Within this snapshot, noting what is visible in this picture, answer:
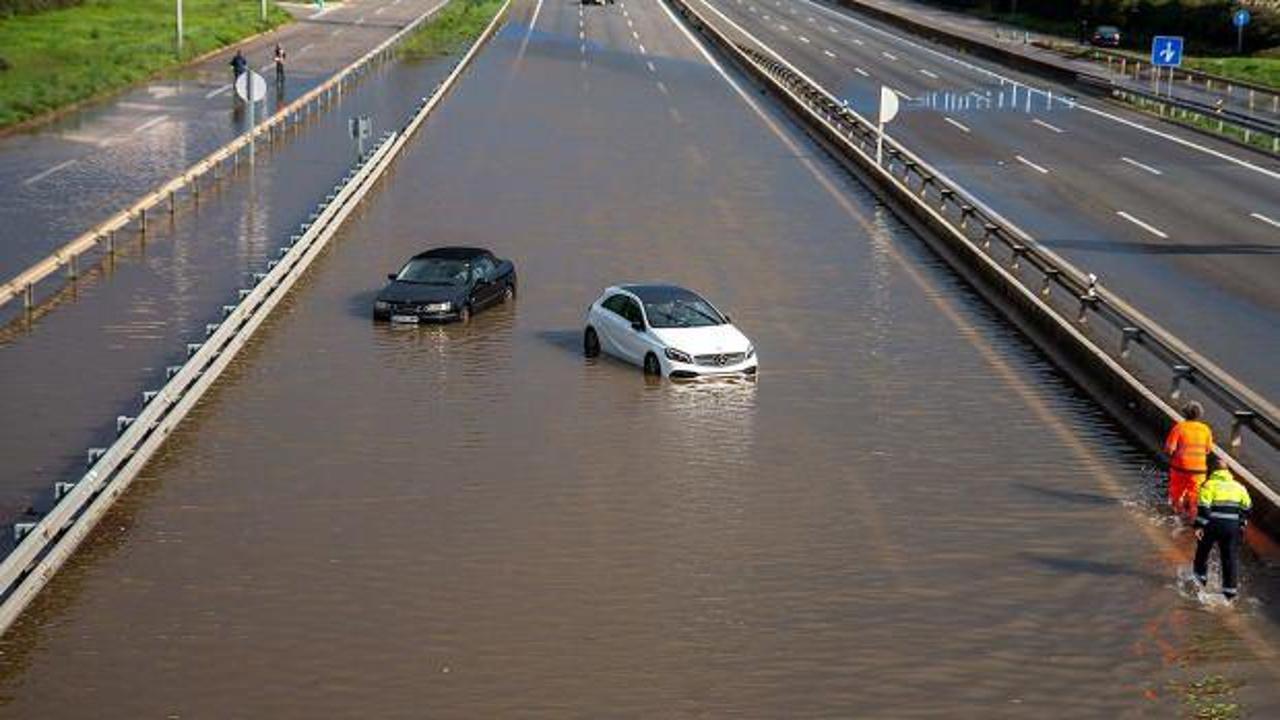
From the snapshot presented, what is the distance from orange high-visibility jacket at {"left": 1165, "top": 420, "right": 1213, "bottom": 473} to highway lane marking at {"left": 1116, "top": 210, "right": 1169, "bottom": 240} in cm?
2315

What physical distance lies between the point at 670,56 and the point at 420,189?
46350mm

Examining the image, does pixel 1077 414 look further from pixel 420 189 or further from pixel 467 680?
pixel 420 189

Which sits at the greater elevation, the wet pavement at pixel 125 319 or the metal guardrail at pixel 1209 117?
the metal guardrail at pixel 1209 117

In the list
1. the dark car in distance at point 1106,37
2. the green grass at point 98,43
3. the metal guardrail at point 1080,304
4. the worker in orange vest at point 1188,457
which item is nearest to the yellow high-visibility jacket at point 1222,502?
the worker in orange vest at point 1188,457

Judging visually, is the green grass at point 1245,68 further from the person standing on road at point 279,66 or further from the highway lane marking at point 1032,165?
the person standing on road at point 279,66

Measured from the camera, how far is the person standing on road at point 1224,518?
19.0 meters

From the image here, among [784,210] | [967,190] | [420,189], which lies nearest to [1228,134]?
[967,190]

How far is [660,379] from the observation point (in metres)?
29.6

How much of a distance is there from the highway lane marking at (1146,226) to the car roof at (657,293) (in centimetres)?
1644

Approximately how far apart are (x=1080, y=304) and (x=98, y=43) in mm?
72386

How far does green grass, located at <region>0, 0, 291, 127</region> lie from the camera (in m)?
73.9

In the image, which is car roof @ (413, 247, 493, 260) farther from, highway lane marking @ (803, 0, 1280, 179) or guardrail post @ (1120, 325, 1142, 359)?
highway lane marking @ (803, 0, 1280, 179)

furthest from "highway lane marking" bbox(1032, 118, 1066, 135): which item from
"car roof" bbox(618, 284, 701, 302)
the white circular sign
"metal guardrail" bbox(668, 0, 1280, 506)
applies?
"car roof" bbox(618, 284, 701, 302)

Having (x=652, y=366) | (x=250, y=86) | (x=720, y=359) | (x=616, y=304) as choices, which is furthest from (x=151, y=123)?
(x=720, y=359)
